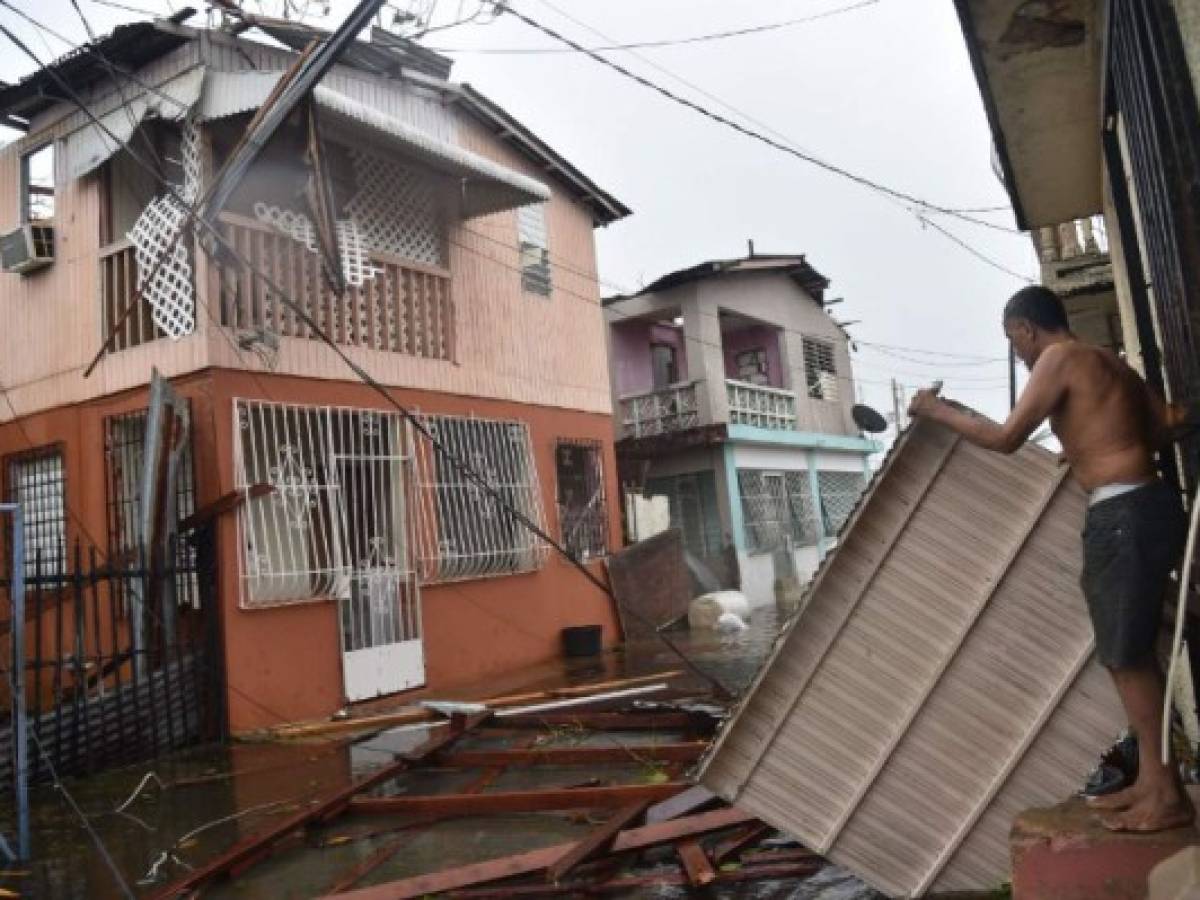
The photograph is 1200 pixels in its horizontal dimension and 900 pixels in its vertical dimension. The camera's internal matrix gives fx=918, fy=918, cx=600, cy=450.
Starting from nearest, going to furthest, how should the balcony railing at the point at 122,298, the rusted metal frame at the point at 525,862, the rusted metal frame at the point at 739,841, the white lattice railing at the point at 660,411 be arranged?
the rusted metal frame at the point at 525,862, the rusted metal frame at the point at 739,841, the balcony railing at the point at 122,298, the white lattice railing at the point at 660,411

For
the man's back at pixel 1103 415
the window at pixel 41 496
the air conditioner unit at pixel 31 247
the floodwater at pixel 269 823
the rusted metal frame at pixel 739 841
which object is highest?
the air conditioner unit at pixel 31 247

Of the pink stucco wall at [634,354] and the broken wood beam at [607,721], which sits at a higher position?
the pink stucco wall at [634,354]

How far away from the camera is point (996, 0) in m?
3.57

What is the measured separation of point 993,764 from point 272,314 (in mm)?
7927

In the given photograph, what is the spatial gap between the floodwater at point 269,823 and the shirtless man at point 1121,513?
4.77 feet

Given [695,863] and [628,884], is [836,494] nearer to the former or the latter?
[695,863]

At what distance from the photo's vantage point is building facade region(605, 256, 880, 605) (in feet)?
61.4

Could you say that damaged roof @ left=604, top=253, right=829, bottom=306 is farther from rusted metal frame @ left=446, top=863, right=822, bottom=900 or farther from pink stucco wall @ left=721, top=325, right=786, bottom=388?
rusted metal frame @ left=446, top=863, right=822, bottom=900

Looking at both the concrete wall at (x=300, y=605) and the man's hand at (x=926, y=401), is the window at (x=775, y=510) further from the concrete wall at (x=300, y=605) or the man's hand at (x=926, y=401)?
the man's hand at (x=926, y=401)

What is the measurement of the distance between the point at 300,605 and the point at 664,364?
559 inches

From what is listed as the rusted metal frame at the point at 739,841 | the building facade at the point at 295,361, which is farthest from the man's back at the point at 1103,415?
the building facade at the point at 295,361

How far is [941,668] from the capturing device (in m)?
3.01

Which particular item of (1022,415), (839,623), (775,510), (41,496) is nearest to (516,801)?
(839,623)

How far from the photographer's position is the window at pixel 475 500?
10344 mm
